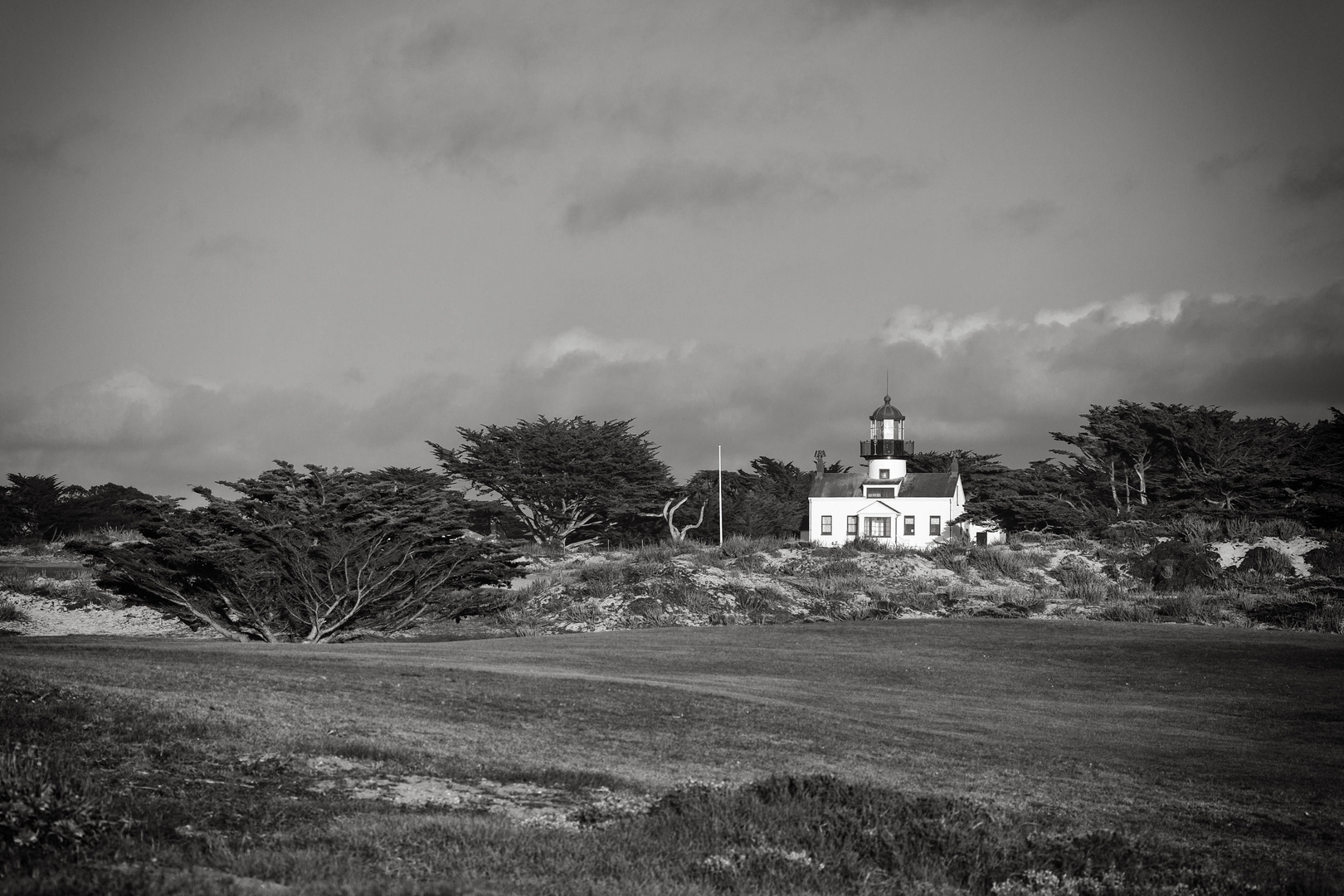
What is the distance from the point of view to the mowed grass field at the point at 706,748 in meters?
7.41

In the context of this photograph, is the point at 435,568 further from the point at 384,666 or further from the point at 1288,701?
the point at 1288,701

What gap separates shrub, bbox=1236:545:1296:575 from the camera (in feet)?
139

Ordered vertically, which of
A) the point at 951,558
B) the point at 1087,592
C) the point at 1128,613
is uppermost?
the point at 951,558

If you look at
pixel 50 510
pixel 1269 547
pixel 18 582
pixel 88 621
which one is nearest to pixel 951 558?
pixel 1269 547

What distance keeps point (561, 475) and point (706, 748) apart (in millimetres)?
54370

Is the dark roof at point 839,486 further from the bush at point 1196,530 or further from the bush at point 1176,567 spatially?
the bush at point 1176,567

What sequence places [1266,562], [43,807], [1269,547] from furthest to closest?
1. [1269,547]
2. [1266,562]
3. [43,807]

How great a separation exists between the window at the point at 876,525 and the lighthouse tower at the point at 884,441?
349 centimetres

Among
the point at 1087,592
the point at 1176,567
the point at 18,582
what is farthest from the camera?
the point at 1176,567

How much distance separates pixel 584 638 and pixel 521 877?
814 inches

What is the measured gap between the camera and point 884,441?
74.8m

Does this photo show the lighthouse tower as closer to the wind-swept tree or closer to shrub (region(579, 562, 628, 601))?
the wind-swept tree

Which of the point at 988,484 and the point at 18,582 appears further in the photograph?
the point at 988,484

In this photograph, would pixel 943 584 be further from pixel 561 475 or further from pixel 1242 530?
pixel 561 475
